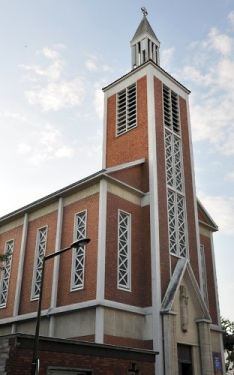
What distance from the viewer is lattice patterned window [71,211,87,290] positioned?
21406 millimetres

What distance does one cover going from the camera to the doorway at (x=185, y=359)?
21.3 meters

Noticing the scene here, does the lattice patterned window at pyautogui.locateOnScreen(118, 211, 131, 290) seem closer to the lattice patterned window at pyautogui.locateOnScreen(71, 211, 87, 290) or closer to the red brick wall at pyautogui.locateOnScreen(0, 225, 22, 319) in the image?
the lattice patterned window at pyautogui.locateOnScreen(71, 211, 87, 290)

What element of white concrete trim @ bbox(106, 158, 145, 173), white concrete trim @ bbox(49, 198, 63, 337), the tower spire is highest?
the tower spire

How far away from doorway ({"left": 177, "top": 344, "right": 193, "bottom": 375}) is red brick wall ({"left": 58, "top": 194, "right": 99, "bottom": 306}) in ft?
17.5

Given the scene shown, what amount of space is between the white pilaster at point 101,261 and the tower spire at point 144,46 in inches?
528

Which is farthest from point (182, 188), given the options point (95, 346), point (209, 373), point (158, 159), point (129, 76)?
point (95, 346)

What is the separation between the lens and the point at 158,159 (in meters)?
25.7

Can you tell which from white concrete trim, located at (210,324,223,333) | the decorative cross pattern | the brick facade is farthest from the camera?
the decorative cross pattern

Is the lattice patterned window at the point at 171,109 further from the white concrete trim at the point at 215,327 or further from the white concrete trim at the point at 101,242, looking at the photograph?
the white concrete trim at the point at 215,327

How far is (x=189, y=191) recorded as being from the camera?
90.7 ft

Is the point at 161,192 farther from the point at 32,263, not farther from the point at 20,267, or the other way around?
the point at 20,267

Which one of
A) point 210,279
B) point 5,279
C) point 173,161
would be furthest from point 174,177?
point 5,279

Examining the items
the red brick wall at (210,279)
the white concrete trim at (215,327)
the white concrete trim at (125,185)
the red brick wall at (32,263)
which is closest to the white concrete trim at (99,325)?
the red brick wall at (32,263)

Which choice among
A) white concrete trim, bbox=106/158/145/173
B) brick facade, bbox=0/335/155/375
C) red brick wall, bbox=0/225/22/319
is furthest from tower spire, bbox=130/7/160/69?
brick facade, bbox=0/335/155/375
